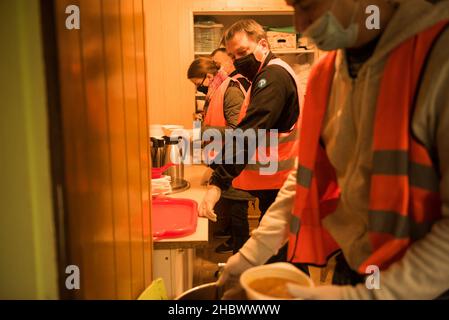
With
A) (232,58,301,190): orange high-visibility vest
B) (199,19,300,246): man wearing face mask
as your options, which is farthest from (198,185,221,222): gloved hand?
(232,58,301,190): orange high-visibility vest

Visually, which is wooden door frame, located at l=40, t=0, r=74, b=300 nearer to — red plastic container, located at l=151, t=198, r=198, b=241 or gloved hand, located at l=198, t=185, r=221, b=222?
red plastic container, located at l=151, t=198, r=198, b=241

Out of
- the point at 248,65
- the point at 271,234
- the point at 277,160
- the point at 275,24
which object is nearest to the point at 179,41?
the point at 275,24

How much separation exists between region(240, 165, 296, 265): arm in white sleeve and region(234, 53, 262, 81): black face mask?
4.01 ft

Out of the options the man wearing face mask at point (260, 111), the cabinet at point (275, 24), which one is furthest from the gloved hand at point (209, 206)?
the cabinet at point (275, 24)

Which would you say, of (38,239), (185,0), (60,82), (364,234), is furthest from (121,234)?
(185,0)

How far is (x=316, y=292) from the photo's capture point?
72cm

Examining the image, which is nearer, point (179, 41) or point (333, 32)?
point (333, 32)

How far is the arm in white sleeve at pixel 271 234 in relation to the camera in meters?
1.07

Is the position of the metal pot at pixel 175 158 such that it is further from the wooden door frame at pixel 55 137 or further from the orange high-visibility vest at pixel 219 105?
the wooden door frame at pixel 55 137

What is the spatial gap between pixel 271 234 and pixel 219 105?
1691 mm

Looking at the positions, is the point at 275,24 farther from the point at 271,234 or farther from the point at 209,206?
the point at 271,234
